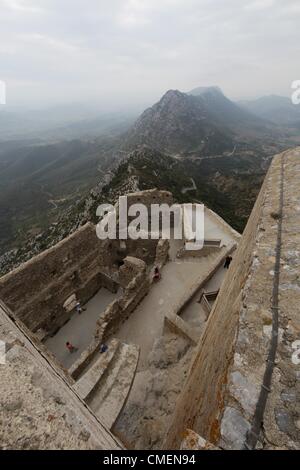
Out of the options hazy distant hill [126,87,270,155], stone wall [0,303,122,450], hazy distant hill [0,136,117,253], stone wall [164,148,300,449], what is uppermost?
hazy distant hill [126,87,270,155]

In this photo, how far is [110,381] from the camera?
25.4ft

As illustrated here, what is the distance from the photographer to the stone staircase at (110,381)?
23.1 feet

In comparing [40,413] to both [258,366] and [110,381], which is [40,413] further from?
[110,381]

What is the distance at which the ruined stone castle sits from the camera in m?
1.89

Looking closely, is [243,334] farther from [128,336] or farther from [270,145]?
[270,145]

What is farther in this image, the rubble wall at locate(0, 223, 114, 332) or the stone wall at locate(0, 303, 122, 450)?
the rubble wall at locate(0, 223, 114, 332)

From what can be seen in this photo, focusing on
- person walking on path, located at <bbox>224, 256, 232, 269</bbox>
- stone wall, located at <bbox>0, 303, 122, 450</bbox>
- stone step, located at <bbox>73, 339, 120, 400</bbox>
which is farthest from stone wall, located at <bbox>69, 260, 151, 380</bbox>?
stone wall, located at <bbox>0, 303, 122, 450</bbox>

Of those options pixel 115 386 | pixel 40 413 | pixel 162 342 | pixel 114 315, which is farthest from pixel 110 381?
pixel 40 413

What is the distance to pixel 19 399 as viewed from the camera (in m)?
2.29

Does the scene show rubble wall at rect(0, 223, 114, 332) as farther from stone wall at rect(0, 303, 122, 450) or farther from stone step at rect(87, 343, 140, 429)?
stone wall at rect(0, 303, 122, 450)

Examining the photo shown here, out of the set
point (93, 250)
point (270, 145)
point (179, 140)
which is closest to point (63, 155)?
point (179, 140)

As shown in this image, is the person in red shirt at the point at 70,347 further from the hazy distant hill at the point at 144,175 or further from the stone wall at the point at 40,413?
the hazy distant hill at the point at 144,175

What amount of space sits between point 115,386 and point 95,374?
746mm

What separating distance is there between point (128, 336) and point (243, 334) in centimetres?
879
